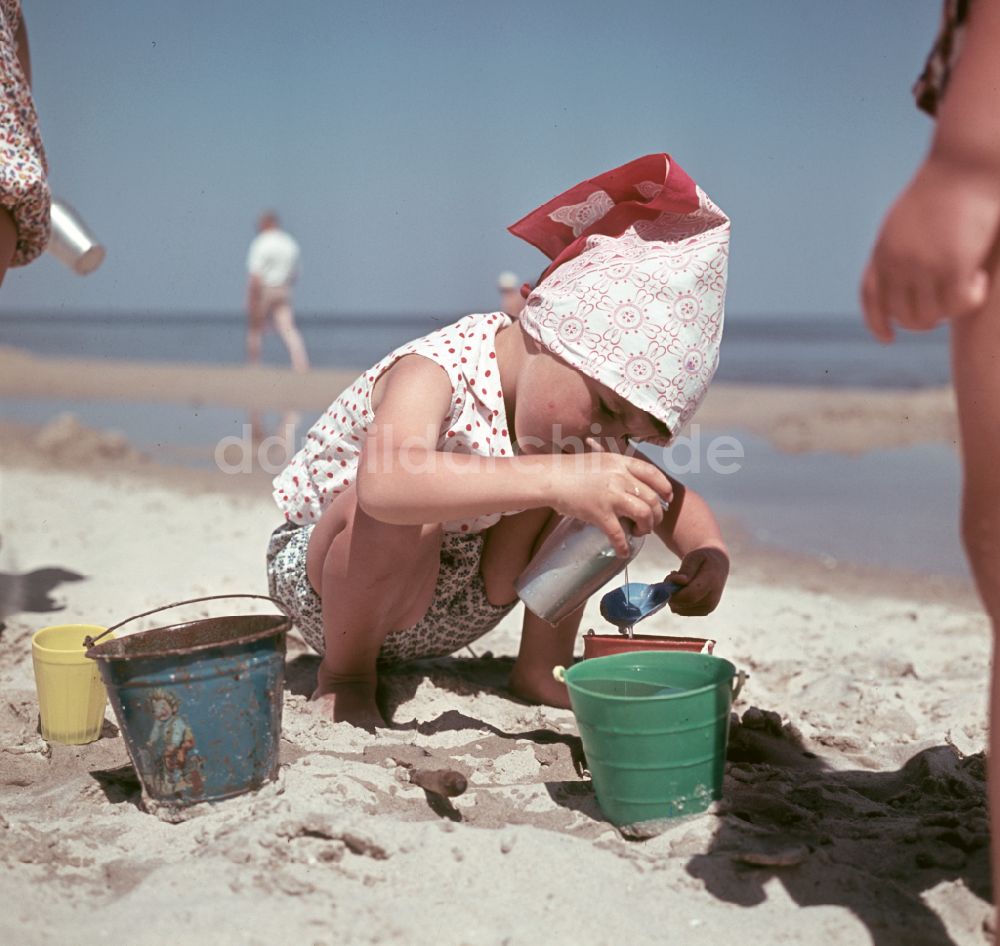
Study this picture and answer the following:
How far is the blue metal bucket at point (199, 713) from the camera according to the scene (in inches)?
76.7

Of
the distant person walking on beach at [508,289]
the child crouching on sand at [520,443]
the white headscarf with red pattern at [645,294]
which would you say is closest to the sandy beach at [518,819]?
the child crouching on sand at [520,443]

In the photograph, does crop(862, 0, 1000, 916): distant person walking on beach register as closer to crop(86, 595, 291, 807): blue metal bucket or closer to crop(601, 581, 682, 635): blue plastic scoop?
crop(601, 581, 682, 635): blue plastic scoop

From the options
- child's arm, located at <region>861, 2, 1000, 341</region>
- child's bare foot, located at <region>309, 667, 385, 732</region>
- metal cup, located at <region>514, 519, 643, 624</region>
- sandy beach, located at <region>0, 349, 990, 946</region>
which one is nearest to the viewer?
child's arm, located at <region>861, 2, 1000, 341</region>

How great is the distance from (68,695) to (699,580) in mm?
1376

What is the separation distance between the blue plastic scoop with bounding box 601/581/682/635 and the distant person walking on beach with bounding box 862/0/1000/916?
0.98 meters

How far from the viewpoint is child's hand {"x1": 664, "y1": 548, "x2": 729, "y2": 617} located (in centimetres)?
248

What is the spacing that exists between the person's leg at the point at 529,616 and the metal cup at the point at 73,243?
2.15 metres

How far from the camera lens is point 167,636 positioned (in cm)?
229

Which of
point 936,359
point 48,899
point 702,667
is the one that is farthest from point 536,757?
point 936,359

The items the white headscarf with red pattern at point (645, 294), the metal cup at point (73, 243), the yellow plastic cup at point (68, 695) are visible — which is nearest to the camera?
the white headscarf with red pattern at point (645, 294)

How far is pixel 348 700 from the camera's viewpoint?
2.64 meters

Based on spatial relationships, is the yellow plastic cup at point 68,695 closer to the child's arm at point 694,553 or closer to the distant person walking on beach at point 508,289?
the child's arm at point 694,553

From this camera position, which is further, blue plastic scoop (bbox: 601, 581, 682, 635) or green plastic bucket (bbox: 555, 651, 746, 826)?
blue plastic scoop (bbox: 601, 581, 682, 635)

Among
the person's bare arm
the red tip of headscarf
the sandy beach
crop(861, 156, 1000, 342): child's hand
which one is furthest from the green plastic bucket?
the person's bare arm
